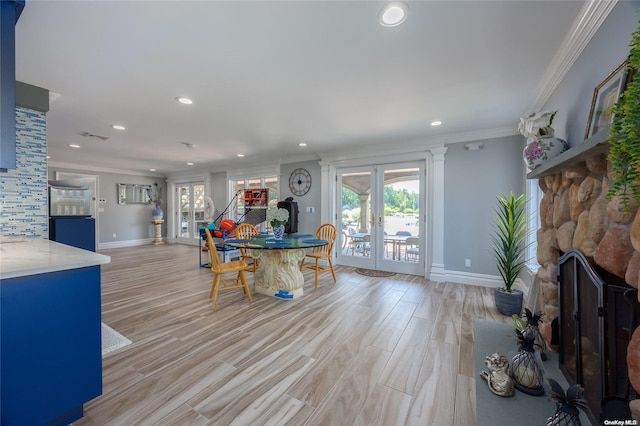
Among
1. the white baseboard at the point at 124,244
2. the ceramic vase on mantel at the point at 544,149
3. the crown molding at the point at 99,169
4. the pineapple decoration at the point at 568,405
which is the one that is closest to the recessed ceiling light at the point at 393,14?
the ceramic vase on mantel at the point at 544,149

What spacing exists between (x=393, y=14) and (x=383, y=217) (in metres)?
3.50

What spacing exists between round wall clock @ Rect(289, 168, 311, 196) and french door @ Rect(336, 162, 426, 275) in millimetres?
789

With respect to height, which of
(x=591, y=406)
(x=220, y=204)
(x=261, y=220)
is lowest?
(x=591, y=406)

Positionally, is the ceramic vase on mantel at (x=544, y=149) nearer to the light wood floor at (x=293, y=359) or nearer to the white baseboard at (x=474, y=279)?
the light wood floor at (x=293, y=359)

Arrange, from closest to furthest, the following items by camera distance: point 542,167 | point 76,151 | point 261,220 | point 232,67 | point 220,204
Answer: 1. point 542,167
2. point 232,67
3. point 76,151
4. point 261,220
5. point 220,204

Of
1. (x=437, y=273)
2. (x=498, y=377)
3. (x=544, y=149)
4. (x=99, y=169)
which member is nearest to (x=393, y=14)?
(x=544, y=149)

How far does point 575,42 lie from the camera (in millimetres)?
1682

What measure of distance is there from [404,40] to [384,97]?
93 centimetres

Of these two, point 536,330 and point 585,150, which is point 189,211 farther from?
point 585,150

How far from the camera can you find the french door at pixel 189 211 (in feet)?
26.0

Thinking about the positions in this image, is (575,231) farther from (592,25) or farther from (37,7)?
(37,7)

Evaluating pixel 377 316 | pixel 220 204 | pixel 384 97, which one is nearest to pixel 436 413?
pixel 377 316

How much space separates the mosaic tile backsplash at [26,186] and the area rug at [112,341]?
1.04 meters

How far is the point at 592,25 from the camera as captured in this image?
1515 mm
